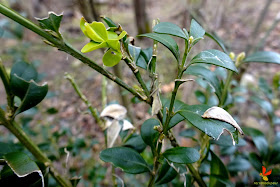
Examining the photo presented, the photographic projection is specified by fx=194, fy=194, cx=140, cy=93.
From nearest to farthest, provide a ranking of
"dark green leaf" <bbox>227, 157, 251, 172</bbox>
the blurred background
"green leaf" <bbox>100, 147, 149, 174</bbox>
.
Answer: "green leaf" <bbox>100, 147, 149, 174</bbox> → "dark green leaf" <bbox>227, 157, 251, 172</bbox> → the blurred background

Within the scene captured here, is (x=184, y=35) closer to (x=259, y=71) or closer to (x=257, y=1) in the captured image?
Answer: (x=259, y=71)

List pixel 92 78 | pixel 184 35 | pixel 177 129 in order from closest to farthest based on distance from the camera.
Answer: pixel 184 35
pixel 177 129
pixel 92 78

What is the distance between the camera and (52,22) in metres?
0.31

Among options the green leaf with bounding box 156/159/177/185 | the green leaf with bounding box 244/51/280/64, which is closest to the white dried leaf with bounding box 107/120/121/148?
the green leaf with bounding box 156/159/177/185

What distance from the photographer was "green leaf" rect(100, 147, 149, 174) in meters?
0.40

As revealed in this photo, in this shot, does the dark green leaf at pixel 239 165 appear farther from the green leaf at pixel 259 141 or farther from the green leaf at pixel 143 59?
the green leaf at pixel 143 59

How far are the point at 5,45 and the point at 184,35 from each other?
409 cm

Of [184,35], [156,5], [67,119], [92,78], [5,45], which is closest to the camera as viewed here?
[184,35]

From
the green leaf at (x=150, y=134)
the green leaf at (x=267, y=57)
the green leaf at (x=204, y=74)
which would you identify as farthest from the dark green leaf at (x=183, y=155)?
the green leaf at (x=267, y=57)

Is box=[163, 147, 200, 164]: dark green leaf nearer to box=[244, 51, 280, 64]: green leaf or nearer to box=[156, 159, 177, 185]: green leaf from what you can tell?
box=[156, 159, 177, 185]: green leaf

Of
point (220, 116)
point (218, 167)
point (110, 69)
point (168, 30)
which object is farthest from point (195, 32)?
point (110, 69)

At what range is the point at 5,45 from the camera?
11.4 feet

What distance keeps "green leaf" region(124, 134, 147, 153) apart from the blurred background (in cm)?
40

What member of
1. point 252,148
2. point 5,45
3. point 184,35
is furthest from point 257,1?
point 5,45
